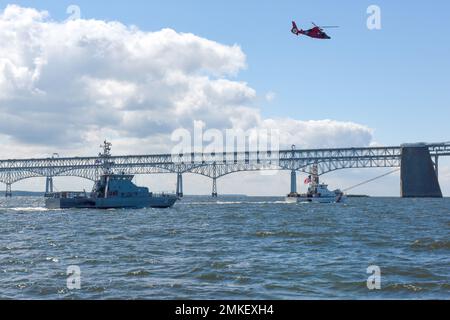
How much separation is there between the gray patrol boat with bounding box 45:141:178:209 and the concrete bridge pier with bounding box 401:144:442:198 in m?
90.8

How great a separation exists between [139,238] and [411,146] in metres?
138

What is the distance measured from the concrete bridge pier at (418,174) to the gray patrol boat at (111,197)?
90.8 meters

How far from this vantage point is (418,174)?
16188 cm

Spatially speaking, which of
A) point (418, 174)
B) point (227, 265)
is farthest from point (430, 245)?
point (418, 174)

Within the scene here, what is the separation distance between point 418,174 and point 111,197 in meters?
103

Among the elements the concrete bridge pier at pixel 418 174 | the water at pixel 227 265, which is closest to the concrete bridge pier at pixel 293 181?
the concrete bridge pier at pixel 418 174

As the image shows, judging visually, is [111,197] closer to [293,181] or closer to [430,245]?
[430,245]

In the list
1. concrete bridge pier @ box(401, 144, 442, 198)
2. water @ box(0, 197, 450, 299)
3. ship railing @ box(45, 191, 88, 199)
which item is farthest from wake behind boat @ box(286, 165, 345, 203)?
water @ box(0, 197, 450, 299)

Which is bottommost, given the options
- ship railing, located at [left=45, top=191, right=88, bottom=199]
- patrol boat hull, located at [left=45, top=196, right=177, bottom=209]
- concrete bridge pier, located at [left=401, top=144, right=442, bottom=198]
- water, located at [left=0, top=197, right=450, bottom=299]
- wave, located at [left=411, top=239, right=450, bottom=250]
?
water, located at [left=0, top=197, right=450, bottom=299]

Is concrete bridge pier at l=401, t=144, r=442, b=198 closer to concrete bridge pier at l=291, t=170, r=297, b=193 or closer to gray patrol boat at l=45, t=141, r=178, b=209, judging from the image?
concrete bridge pier at l=291, t=170, r=297, b=193

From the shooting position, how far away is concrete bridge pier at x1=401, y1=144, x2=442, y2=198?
160m
